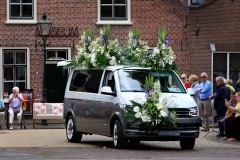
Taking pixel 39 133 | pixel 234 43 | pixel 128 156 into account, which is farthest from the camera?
pixel 234 43

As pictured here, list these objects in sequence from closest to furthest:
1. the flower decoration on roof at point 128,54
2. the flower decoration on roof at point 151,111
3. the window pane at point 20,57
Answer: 1. the flower decoration on roof at point 151,111
2. the flower decoration on roof at point 128,54
3. the window pane at point 20,57

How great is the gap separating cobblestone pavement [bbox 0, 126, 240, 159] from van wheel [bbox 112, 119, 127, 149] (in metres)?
0.20

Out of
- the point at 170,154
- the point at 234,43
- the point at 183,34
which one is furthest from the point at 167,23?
the point at 170,154

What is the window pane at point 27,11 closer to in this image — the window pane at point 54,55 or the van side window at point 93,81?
the window pane at point 54,55

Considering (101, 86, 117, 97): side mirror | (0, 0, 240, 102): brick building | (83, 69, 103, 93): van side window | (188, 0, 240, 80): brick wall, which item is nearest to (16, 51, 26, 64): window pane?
(0, 0, 240, 102): brick building

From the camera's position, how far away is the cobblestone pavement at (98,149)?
48.9 ft

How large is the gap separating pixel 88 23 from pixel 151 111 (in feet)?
48.0

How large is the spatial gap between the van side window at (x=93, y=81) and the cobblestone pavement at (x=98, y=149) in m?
→ 1.28

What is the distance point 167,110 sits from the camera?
16.3 meters

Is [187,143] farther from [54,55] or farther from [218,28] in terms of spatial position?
[54,55]

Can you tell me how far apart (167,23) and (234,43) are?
2681 mm

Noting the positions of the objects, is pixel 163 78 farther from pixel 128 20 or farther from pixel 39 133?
pixel 128 20

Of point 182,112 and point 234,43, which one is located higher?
point 234,43

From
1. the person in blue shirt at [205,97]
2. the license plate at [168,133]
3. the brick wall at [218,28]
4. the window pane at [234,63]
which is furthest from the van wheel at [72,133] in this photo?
the window pane at [234,63]
